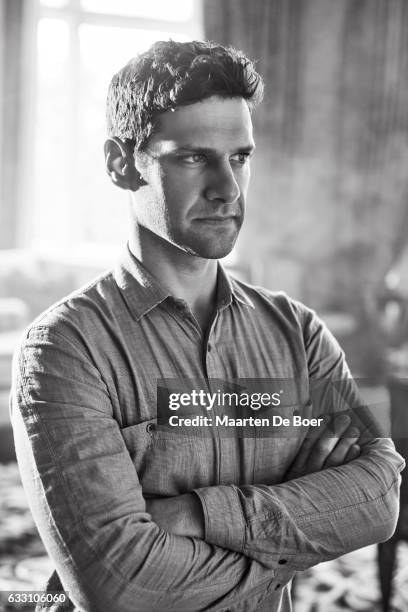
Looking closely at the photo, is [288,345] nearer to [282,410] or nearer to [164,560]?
[282,410]

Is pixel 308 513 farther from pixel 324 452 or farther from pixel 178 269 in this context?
pixel 178 269

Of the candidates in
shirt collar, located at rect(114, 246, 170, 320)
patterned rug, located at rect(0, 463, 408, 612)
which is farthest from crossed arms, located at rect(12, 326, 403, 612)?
patterned rug, located at rect(0, 463, 408, 612)

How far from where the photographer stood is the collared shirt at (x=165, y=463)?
85cm

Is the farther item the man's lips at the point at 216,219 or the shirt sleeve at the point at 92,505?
the man's lips at the point at 216,219

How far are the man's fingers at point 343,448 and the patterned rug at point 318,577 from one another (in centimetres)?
111

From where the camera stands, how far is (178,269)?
3.41 feet

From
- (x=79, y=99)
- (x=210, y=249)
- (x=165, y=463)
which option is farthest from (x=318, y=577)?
(x=79, y=99)

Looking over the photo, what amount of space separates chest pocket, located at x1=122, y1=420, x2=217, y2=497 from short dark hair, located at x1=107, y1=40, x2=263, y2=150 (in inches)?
15.2

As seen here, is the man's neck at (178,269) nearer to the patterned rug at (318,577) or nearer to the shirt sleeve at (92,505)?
the shirt sleeve at (92,505)

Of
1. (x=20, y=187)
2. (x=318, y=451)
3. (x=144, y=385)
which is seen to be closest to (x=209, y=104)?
(x=144, y=385)

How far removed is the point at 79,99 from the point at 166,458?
218 inches

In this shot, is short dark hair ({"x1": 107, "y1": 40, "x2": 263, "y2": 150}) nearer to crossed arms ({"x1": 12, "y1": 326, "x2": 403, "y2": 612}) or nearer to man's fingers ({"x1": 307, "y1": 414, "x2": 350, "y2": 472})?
crossed arms ({"x1": 12, "y1": 326, "x2": 403, "y2": 612})

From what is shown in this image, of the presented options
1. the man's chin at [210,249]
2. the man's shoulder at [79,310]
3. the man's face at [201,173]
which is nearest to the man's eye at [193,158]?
the man's face at [201,173]

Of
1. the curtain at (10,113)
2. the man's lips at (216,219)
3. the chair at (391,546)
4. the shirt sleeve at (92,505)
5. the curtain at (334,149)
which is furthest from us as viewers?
the curtain at (334,149)
